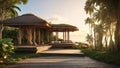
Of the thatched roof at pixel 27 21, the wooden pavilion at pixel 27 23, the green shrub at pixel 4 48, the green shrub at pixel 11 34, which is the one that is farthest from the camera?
the green shrub at pixel 11 34

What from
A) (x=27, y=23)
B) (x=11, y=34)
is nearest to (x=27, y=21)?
(x=27, y=23)

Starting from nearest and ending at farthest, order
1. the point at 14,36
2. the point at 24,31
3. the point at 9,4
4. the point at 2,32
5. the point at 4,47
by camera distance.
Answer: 1. the point at 4,47
2. the point at 24,31
3. the point at 14,36
4. the point at 2,32
5. the point at 9,4

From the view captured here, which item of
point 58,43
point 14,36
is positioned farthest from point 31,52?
point 14,36

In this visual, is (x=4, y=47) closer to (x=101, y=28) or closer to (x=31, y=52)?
(x=31, y=52)

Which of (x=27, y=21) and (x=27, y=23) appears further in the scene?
(x=27, y=21)

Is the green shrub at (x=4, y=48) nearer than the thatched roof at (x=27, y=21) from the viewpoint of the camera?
Yes

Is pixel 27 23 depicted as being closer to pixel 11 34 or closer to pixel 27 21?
pixel 27 21

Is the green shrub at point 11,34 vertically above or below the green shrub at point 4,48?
above

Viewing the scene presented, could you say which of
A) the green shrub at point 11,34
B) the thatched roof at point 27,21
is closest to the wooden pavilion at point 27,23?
the thatched roof at point 27,21

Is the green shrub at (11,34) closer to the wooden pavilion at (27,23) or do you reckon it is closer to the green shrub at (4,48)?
the wooden pavilion at (27,23)

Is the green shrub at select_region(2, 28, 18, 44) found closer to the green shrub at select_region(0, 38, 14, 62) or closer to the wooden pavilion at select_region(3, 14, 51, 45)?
the wooden pavilion at select_region(3, 14, 51, 45)

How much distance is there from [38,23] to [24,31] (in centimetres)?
348

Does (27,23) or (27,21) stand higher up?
(27,21)

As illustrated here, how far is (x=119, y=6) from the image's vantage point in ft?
69.1
